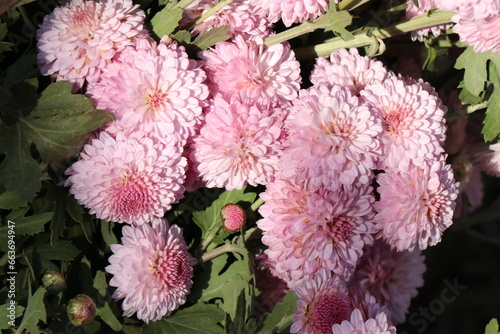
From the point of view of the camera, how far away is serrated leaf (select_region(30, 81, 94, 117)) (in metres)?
0.89

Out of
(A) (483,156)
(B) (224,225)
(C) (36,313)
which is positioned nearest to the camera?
(C) (36,313)

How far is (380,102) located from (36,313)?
1.85 ft

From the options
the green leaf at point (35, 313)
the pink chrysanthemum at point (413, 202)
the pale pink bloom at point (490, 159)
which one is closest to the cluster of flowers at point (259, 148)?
the pink chrysanthemum at point (413, 202)

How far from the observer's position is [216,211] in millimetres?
1024

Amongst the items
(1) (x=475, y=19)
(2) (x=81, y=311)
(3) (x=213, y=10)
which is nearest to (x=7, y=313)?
(2) (x=81, y=311)

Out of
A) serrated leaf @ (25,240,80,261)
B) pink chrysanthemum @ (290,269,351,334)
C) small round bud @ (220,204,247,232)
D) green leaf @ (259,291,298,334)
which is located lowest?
green leaf @ (259,291,298,334)

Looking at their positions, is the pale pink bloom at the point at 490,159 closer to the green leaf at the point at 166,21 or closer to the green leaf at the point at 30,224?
the green leaf at the point at 166,21

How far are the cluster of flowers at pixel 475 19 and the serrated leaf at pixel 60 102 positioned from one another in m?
0.50

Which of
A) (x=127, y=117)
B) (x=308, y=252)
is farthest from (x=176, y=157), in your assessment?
(x=308, y=252)

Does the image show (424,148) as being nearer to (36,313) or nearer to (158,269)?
(158,269)

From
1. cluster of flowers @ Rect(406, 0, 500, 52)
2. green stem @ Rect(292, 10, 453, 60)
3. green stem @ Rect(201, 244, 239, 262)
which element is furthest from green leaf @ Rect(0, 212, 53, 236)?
cluster of flowers @ Rect(406, 0, 500, 52)

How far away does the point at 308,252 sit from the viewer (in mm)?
909

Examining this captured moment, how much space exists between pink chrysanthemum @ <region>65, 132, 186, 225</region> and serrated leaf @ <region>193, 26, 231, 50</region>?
0.17 metres

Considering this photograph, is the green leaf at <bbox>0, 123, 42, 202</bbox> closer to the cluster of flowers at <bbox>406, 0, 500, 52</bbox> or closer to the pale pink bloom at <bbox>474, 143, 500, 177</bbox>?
the cluster of flowers at <bbox>406, 0, 500, 52</bbox>
